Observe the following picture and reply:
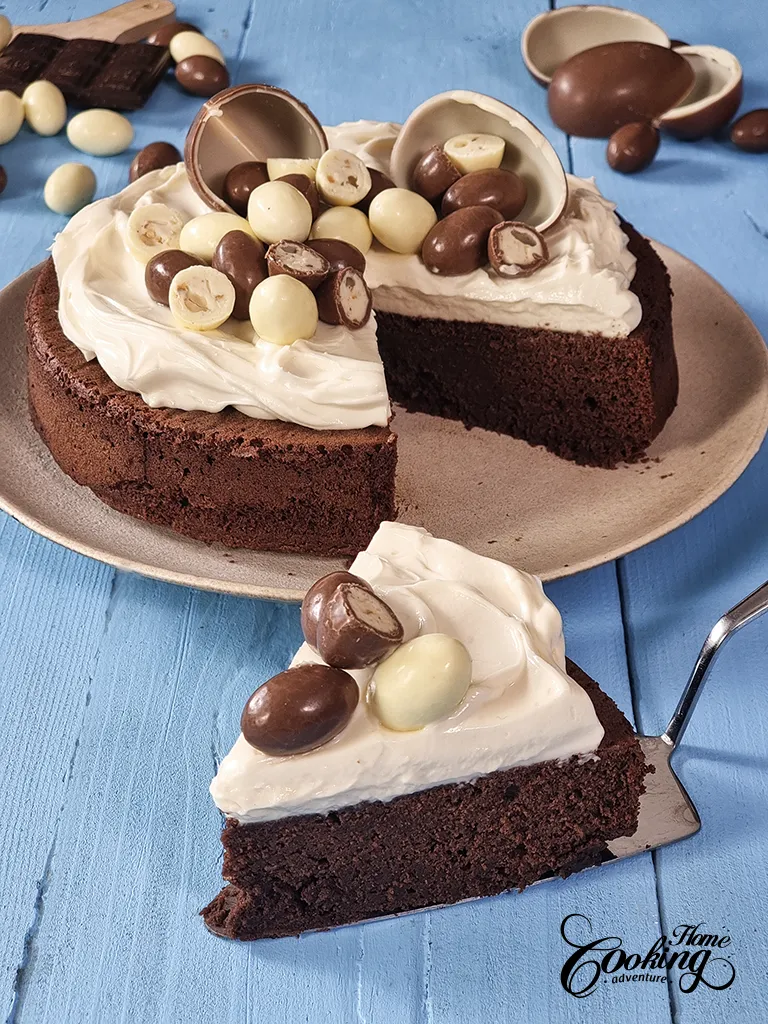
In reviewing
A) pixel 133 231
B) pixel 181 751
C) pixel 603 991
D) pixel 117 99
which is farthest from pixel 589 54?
pixel 603 991

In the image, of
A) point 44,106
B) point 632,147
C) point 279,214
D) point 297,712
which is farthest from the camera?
point 44,106

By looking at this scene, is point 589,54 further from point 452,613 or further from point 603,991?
point 603,991

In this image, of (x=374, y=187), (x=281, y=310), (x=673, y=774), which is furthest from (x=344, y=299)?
(x=673, y=774)

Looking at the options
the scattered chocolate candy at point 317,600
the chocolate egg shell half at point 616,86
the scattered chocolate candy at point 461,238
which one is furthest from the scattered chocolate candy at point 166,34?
the scattered chocolate candy at point 317,600

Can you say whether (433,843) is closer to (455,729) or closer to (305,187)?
(455,729)

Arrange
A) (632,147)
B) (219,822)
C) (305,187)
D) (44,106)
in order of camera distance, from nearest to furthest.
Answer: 1. (219,822)
2. (305,187)
3. (632,147)
4. (44,106)

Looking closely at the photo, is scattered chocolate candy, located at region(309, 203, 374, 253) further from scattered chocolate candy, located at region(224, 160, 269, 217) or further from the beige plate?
the beige plate

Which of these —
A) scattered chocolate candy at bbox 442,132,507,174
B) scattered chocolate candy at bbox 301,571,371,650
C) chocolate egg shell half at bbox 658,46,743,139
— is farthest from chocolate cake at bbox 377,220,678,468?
scattered chocolate candy at bbox 301,571,371,650

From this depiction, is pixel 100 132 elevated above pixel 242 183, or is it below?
below
